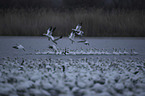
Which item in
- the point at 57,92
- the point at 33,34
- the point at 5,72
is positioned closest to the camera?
the point at 57,92

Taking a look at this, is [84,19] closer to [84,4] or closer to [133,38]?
[84,4]

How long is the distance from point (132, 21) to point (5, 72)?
4788 millimetres

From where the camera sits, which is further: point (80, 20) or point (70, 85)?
point (80, 20)

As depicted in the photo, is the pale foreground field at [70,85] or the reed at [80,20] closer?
the pale foreground field at [70,85]

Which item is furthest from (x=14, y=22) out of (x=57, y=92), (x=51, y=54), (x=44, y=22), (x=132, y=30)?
(x=57, y=92)

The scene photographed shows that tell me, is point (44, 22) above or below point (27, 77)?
above

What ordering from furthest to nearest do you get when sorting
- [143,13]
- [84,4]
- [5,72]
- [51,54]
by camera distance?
1. [84,4]
2. [143,13]
3. [51,54]
4. [5,72]

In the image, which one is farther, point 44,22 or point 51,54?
point 44,22

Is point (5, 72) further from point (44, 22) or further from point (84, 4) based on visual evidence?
point (84, 4)

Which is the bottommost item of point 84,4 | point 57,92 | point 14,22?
point 57,92

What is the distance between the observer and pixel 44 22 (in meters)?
6.07

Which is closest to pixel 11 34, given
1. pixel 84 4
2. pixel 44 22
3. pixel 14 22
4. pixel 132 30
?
pixel 14 22

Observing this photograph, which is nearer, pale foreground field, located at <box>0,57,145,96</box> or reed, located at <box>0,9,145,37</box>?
pale foreground field, located at <box>0,57,145,96</box>

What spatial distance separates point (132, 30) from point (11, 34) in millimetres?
3582
